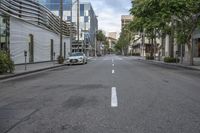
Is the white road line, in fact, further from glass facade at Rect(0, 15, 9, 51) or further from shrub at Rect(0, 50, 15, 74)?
glass facade at Rect(0, 15, 9, 51)

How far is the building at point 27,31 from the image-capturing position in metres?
31.9

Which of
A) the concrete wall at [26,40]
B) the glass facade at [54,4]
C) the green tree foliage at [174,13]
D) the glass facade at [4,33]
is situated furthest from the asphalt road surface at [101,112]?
the glass facade at [54,4]

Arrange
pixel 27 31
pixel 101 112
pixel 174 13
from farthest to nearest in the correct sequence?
1. pixel 27 31
2. pixel 174 13
3. pixel 101 112

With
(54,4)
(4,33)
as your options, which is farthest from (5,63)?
(54,4)

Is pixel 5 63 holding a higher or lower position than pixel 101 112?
higher

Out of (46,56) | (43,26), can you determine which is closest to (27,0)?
(43,26)

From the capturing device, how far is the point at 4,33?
102 feet

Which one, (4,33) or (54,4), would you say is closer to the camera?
(4,33)

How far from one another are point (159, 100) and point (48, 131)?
15.2ft

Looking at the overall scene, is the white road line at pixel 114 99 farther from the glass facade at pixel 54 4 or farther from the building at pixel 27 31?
the glass facade at pixel 54 4

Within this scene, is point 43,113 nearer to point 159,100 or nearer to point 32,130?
point 32,130

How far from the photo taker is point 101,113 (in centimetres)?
855

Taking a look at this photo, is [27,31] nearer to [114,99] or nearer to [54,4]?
[114,99]

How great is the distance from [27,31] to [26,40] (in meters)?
0.98
